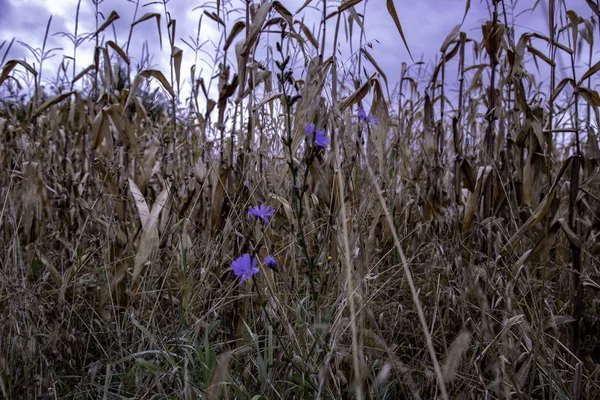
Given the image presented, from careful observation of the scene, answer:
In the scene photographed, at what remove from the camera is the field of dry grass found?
1361mm

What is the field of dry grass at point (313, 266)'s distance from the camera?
1.36 meters

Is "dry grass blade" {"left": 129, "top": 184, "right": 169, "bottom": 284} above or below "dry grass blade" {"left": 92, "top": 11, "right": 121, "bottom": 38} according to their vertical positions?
below

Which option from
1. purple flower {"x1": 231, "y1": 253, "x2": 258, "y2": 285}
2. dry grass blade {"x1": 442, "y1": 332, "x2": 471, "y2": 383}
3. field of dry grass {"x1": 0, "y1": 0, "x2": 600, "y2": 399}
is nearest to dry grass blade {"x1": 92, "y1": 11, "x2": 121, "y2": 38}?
field of dry grass {"x1": 0, "y1": 0, "x2": 600, "y2": 399}

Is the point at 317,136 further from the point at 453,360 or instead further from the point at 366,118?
the point at 453,360

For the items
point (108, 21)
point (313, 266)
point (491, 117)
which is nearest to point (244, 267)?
point (313, 266)

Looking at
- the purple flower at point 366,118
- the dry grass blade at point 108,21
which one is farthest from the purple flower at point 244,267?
the dry grass blade at point 108,21

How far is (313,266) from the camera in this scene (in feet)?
3.95

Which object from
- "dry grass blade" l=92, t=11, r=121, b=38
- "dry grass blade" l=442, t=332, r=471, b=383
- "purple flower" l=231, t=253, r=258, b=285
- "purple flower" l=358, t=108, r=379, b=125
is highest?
"dry grass blade" l=92, t=11, r=121, b=38

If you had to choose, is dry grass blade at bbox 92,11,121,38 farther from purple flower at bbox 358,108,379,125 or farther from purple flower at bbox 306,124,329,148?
purple flower at bbox 306,124,329,148

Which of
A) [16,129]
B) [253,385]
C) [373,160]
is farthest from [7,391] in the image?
[16,129]

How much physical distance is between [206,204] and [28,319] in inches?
37.8

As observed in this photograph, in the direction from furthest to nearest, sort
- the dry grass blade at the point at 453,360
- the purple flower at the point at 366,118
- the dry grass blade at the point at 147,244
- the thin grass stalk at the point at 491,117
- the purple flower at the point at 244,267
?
the thin grass stalk at the point at 491,117 < the dry grass blade at the point at 147,244 < the purple flower at the point at 366,118 < the purple flower at the point at 244,267 < the dry grass blade at the point at 453,360

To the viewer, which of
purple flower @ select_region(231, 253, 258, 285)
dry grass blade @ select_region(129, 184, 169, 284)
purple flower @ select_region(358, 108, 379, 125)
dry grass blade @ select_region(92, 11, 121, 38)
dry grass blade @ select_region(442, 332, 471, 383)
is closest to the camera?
dry grass blade @ select_region(442, 332, 471, 383)

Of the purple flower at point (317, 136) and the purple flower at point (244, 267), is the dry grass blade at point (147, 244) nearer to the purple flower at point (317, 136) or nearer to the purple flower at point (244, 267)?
the purple flower at point (244, 267)
